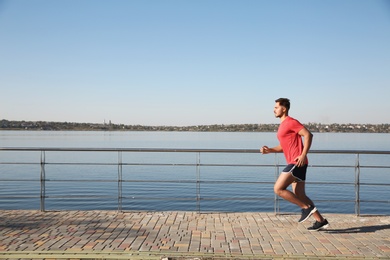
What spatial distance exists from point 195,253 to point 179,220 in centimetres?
200

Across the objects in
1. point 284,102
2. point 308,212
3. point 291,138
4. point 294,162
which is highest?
point 284,102

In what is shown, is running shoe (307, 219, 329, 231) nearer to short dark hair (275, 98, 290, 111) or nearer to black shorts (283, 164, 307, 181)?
black shorts (283, 164, 307, 181)

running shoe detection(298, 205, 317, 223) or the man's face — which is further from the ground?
the man's face

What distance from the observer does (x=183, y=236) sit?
5.83 m

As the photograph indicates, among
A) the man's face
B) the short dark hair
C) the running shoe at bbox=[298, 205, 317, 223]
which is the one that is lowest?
the running shoe at bbox=[298, 205, 317, 223]

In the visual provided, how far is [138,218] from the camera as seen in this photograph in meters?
7.07

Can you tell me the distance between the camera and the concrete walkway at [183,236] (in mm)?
4965

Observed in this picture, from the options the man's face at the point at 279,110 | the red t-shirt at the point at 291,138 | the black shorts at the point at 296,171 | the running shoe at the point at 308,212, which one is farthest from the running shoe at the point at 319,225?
the man's face at the point at 279,110

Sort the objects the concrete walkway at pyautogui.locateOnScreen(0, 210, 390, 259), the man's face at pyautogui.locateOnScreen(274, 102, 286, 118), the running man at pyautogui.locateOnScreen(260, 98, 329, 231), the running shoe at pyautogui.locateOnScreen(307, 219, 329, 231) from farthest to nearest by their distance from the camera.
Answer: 1. the man's face at pyautogui.locateOnScreen(274, 102, 286, 118)
2. the running shoe at pyautogui.locateOnScreen(307, 219, 329, 231)
3. the running man at pyautogui.locateOnScreen(260, 98, 329, 231)
4. the concrete walkway at pyautogui.locateOnScreen(0, 210, 390, 259)

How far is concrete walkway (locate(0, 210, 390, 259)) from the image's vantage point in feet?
16.3

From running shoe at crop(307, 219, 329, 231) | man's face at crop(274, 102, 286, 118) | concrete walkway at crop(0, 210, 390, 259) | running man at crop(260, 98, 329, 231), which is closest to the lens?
concrete walkway at crop(0, 210, 390, 259)

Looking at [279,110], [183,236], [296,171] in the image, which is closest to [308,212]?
[296,171]

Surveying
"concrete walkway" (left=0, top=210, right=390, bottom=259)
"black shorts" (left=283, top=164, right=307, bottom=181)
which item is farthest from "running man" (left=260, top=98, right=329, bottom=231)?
"concrete walkway" (left=0, top=210, right=390, bottom=259)

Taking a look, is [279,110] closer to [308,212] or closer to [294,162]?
[294,162]
